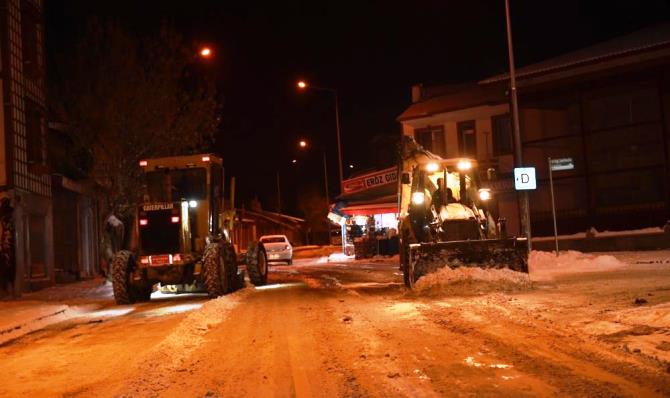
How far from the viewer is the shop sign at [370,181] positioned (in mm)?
36156

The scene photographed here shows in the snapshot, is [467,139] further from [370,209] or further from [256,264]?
[256,264]

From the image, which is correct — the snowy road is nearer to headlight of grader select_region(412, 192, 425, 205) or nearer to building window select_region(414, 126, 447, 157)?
headlight of grader select_region(412, 192, 425, 205)

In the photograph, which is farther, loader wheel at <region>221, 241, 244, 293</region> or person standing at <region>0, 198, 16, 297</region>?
person standing at <region>0, 198, 16, 297</region>

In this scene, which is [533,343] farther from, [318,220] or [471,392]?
[318,220]

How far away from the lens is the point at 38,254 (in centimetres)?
2473

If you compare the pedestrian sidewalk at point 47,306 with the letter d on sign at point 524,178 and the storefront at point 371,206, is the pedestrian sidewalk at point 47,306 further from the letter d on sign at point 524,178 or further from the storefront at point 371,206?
the storefront at point 371,206

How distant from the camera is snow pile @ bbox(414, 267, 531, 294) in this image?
15125 mm

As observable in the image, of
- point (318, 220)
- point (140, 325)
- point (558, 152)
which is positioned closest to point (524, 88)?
point (558, 152)

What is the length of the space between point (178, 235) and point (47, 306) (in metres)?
3.64

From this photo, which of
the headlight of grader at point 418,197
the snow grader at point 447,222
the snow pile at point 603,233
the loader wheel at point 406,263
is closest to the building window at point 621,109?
the snow pile at point 603,233

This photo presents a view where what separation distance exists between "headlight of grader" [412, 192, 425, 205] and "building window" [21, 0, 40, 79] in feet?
48.5

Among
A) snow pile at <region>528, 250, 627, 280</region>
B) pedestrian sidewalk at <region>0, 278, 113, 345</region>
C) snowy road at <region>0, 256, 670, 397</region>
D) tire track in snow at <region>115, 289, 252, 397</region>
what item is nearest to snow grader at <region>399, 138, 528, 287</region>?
snowy road at <region>0, 256, 670, 397</region>

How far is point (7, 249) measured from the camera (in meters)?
21.2

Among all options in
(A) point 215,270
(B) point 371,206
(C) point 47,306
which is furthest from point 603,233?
(C) point 47,306
